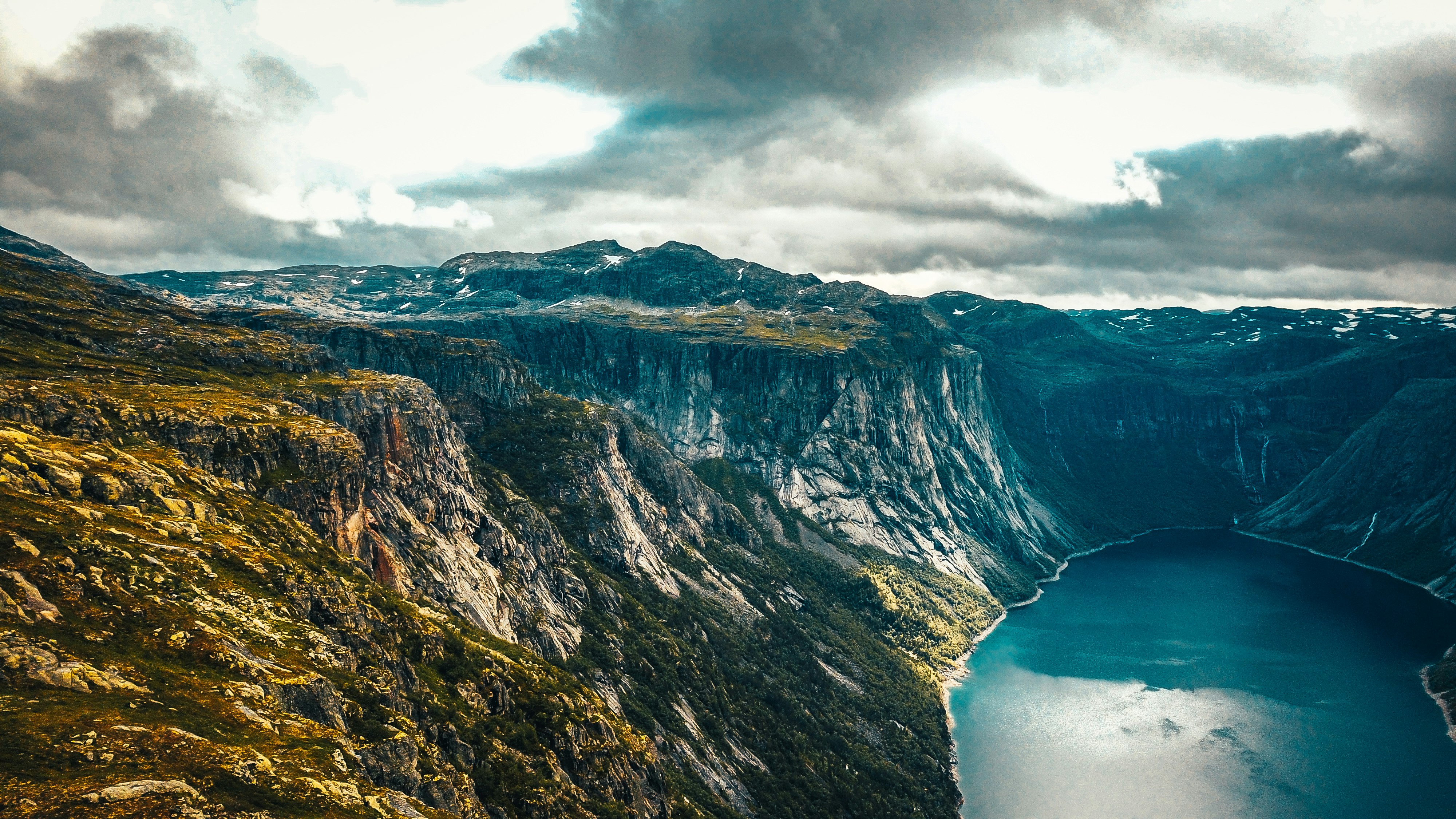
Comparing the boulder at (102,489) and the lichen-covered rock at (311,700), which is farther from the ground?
the boulder at (102,489)

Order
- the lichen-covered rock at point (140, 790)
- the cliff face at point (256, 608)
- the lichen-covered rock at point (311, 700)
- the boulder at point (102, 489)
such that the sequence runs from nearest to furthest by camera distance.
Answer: the lichen-covered rock at point (140, 790) → the cliff face at point (256, 608) → the lichen-covered rock at point (311, 700) → the boulder at point (102, 489)

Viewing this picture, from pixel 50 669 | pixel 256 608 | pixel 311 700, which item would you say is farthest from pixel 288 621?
pixel 50 669

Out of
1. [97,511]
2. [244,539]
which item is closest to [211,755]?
[97,511]

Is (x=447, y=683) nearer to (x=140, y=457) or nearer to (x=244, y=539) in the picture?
(x=244, y=539)

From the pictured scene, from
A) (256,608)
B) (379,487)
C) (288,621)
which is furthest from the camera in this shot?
(379,487)

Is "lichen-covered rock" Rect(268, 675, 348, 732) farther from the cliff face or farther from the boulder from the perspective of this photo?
the boulder

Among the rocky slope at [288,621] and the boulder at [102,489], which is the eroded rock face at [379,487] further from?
the rocky slope at [288,621]

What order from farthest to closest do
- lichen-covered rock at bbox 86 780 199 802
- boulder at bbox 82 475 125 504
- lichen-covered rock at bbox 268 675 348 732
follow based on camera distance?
boulder at bbox 82 475 125 504 → lichen-covered rock at bbox 268 675 348 732 → lichen-covered rock at bbox 86 780 199 802

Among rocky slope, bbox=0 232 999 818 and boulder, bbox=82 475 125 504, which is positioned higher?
boulder, bbox=82 475 125 504

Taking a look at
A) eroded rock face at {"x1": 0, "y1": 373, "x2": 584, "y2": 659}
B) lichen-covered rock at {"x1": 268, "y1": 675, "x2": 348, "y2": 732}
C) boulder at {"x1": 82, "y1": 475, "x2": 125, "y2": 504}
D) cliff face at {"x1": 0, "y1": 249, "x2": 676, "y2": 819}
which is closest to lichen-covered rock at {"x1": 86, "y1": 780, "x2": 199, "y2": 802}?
cliff face at {"x1": 0, "y1": 249, "x2": 676, "y2": 819}

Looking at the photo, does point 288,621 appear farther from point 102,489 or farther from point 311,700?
point 102,489

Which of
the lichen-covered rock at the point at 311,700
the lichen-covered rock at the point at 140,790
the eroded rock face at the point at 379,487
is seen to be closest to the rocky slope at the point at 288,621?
the lichen-covered rock at the point at 140,790
